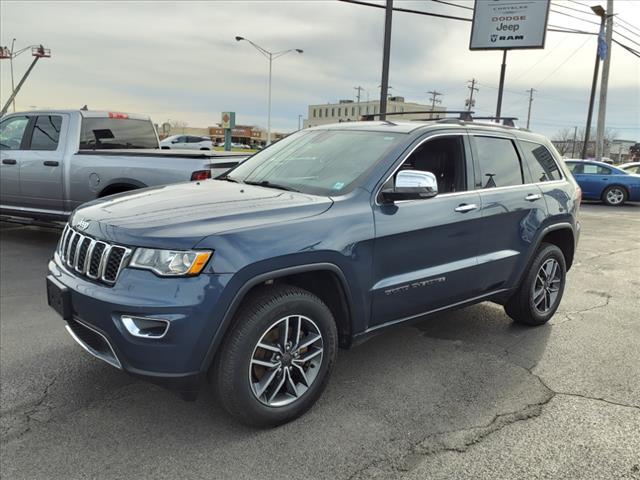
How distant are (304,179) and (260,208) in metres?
0.74

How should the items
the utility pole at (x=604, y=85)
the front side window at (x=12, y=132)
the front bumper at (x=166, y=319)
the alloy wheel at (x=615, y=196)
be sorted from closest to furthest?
the front bumper at (x=166, y=319) < the front side window at (x=12, y=132) < the alloy wheel at (x=615, y=196) < the utility pole at (x=604, y=85)

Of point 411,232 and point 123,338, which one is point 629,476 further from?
point 123,338

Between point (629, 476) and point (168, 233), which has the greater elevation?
point (168, 233)

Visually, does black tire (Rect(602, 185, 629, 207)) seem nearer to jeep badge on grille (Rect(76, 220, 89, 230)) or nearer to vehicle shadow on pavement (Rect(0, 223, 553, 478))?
vehicle shadow on pavement (Rect(0, 223, 553, 478))

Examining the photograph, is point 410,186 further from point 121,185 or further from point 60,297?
point 121,185

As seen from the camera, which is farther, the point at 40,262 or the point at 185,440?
the point at 40,262

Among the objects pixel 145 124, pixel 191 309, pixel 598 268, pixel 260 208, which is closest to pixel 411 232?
pixel 260 208

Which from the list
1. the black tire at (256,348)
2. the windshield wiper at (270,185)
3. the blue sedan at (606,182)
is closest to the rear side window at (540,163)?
the windshield wiper at (270,185)

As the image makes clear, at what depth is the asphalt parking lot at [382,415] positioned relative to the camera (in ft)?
8.93

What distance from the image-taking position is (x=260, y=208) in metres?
3.04

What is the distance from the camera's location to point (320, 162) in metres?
3.84

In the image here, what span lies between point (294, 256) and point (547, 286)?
299 centimetres

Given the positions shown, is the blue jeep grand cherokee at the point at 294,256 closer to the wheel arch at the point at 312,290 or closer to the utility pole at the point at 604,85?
the wheel arch at the point at 312,290

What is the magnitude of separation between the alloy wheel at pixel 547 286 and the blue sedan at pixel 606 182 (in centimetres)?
1406
